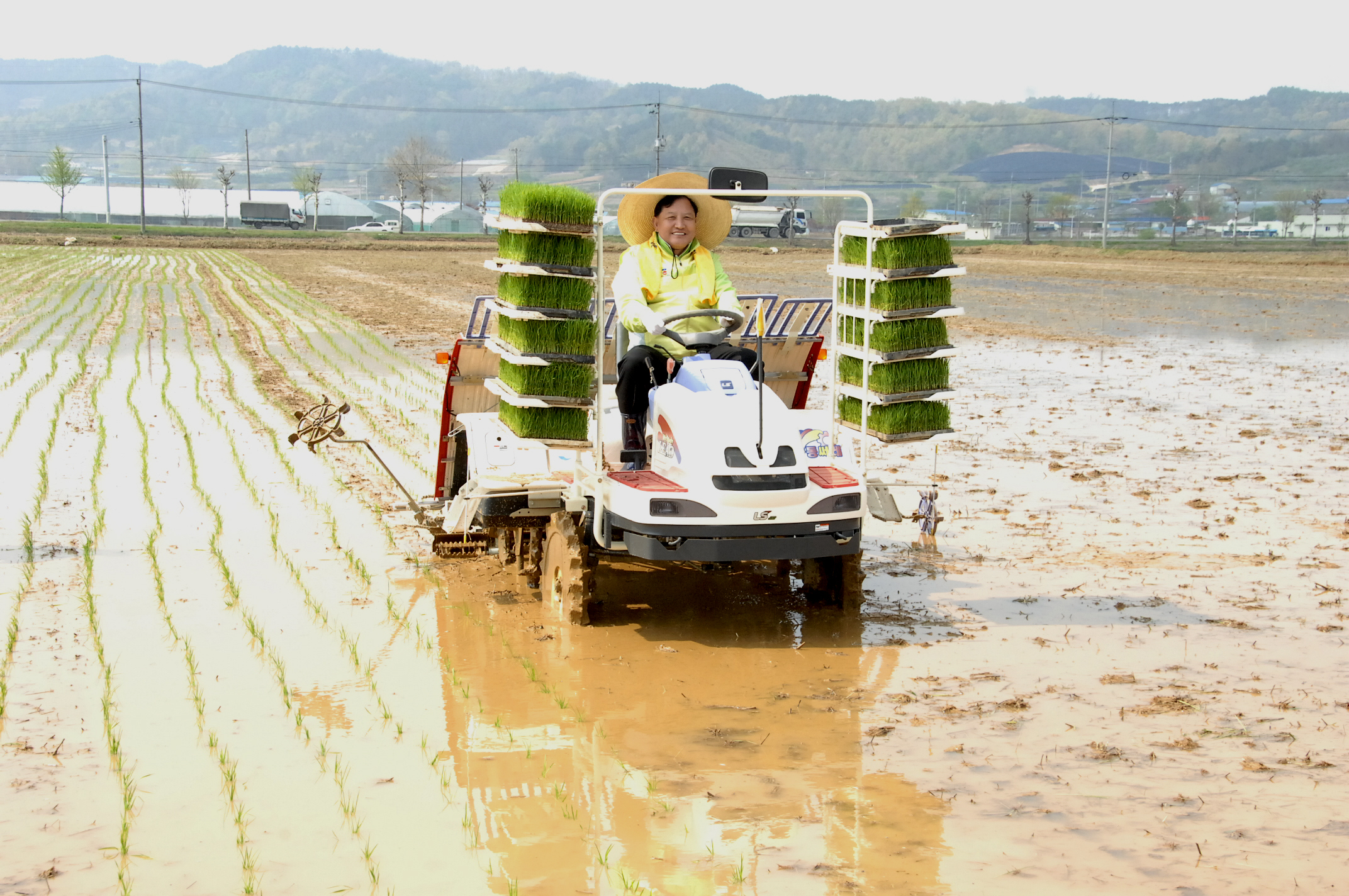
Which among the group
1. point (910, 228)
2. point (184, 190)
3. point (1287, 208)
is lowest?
point (910, 228)

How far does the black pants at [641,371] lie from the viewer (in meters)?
6.43

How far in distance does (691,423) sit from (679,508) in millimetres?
414

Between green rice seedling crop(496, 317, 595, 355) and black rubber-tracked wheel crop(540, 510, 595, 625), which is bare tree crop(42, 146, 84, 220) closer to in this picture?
black rubber-tracked wheel crop(540, 510, 595, 625)

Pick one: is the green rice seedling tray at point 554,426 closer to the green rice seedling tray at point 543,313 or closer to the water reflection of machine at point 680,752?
the green rice seedling tray at point 543,313

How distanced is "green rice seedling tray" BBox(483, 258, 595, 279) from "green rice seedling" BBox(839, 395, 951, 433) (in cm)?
175

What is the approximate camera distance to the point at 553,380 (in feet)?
20.6

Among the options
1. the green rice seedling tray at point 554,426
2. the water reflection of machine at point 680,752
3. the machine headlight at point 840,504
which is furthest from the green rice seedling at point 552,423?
the machine headlight at point 840,504

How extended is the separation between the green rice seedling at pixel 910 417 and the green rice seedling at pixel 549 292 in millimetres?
1761

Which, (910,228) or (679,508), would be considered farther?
(910,228)

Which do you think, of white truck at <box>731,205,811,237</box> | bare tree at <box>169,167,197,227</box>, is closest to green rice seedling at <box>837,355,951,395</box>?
white truck at <box>731,205,811,237</box>

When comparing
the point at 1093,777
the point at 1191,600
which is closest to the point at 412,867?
the point at 1093,777

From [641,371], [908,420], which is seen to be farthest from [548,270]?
[908,420]

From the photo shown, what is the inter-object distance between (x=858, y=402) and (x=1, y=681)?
4.40 meters

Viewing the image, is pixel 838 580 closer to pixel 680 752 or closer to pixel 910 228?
pixel 910 228
